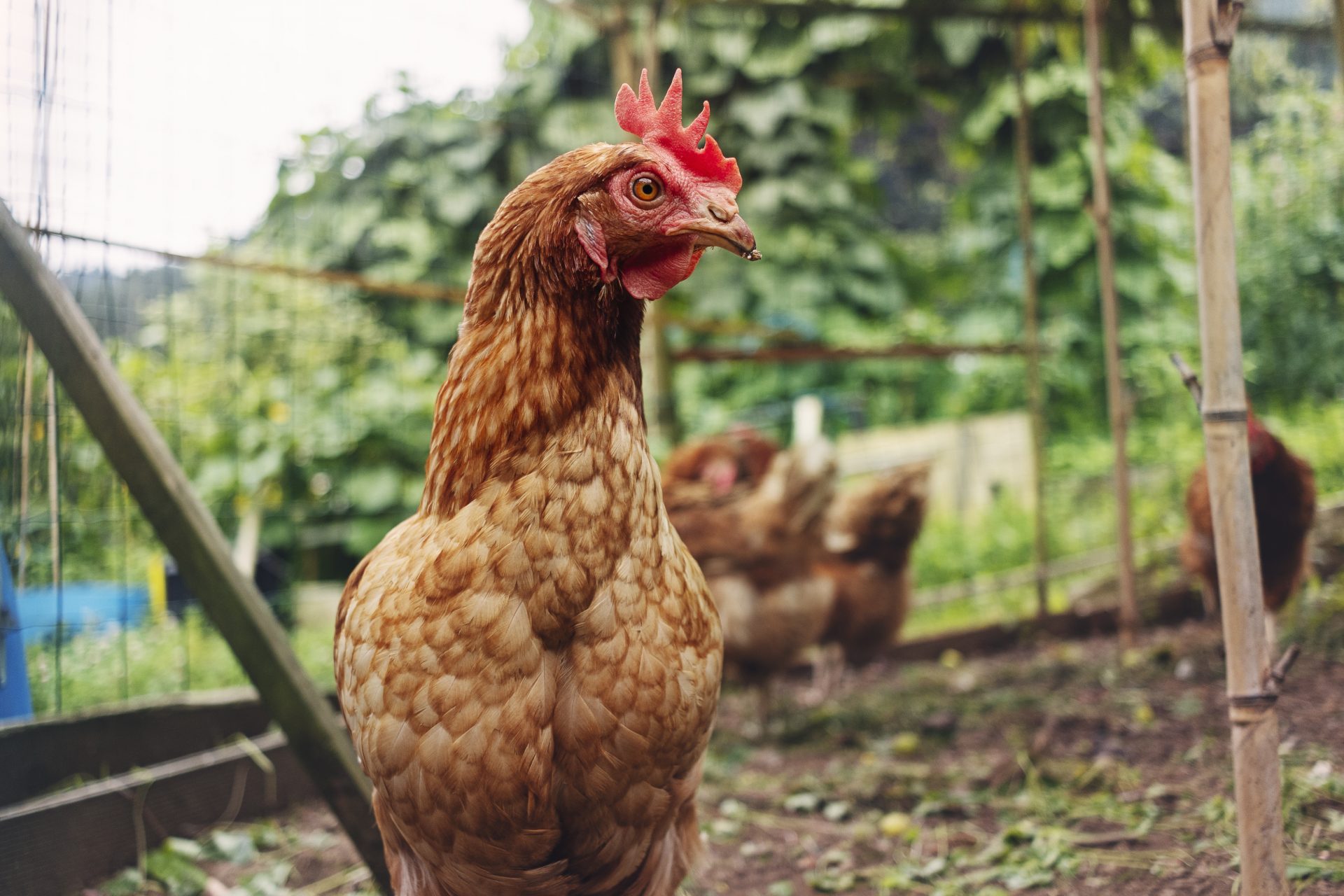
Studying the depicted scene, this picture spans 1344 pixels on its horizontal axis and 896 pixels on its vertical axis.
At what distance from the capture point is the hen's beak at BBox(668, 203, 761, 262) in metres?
1.51

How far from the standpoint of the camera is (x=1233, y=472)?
163 cm

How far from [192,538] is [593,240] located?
1.32 metres

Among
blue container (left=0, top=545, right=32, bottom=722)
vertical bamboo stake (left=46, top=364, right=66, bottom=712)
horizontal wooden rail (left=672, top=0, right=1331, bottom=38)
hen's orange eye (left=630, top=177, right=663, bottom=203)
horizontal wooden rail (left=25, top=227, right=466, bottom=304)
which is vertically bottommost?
blue container (left=0, top=545, right=32, bottom=722)

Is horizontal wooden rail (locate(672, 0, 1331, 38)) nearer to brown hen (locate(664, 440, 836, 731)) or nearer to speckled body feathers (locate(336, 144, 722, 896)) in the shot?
brown hen (locate(664, 440, 836, 731))

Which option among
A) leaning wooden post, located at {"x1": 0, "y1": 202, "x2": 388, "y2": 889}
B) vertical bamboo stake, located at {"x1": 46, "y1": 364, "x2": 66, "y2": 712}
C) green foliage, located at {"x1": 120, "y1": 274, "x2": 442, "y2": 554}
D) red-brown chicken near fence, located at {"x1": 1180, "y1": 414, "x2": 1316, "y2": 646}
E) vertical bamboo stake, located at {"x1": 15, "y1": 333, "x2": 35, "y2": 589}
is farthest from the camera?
green foliage, located at {"x1": 120, "y1": 274, "x2": 442, "y2": 554}

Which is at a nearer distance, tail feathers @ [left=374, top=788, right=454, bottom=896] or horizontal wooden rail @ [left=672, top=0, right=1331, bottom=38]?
tail feathers @ [left=374, top=788, right=454, bottom=896]

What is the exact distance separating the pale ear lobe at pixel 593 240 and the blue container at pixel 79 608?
7.17 ft

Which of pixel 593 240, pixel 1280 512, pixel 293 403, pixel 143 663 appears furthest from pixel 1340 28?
pixel 293 403

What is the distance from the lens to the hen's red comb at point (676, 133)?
5.21ft

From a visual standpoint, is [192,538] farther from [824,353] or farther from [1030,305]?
[1030,305]

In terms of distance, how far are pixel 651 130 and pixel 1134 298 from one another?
771cm

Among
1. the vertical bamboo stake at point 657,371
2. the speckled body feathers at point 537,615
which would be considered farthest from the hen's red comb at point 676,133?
the vertical bamboo stake at point 657,371

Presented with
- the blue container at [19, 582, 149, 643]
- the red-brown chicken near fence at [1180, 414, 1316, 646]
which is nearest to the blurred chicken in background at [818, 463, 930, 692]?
the red-brown chicken near fence at [1180, 414, 1316, 646]

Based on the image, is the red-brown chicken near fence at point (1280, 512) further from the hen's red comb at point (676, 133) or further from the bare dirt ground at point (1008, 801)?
the hen's red comb at point (676, 133)
